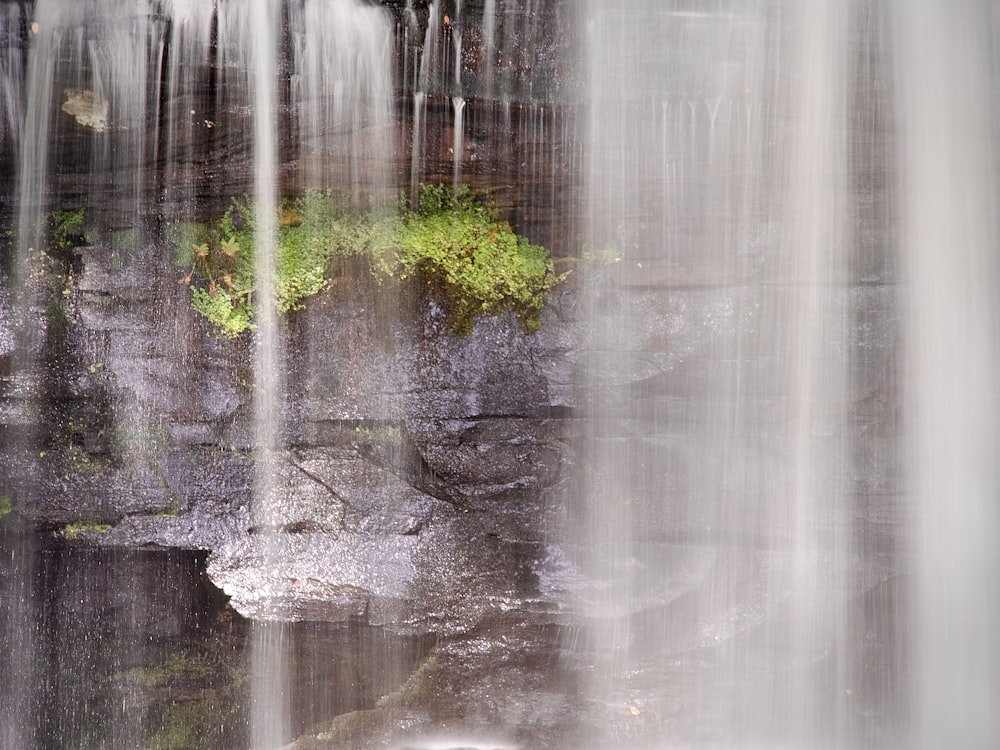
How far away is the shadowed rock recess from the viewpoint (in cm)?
424

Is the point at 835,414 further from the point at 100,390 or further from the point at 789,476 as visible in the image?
the point at 100,390

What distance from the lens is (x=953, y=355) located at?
4.27 meters

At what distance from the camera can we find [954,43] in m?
4.24

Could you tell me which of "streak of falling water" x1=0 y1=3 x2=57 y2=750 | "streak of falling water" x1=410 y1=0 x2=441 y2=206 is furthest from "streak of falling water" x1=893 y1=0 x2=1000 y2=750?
"streak of falling water" x1=0 y1=3 x2=57 y2=750

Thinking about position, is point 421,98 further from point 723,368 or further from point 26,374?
point 26,374

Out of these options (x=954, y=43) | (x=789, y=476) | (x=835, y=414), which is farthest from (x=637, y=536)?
(x=954, y=43)

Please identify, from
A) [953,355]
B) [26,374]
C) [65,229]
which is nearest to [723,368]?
[953,355]

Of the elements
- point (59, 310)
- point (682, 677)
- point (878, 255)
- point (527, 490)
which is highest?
point (878, 255)

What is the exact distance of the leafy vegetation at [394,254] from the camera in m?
4.24

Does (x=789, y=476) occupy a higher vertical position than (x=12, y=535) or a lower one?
higher

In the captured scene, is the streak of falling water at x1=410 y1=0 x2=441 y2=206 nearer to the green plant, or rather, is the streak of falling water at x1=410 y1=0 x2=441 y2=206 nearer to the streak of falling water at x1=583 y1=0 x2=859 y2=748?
the green plant

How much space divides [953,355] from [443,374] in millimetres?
3326

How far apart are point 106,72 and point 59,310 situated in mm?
1565

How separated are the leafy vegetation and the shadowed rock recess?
0.11 meters
